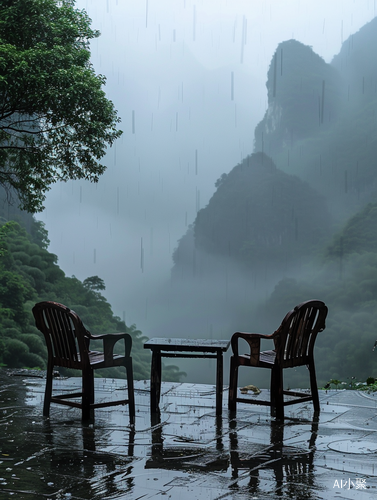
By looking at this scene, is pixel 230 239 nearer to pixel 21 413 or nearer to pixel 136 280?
pixel 136 280

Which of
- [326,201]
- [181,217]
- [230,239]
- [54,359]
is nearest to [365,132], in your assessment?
[326,201]

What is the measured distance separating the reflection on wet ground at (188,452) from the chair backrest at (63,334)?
0.46m

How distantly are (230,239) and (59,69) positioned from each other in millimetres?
43386

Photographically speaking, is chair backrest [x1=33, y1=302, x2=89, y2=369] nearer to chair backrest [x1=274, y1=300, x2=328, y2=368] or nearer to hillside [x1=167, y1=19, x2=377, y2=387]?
chair backrest [x1=274, y1=300, x2=328, y2=368]

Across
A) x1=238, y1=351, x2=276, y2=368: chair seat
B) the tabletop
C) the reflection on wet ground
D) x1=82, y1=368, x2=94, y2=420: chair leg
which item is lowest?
the reflection on wet ground

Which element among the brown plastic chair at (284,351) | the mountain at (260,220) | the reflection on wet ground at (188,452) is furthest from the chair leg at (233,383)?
the mountain at (260,220)

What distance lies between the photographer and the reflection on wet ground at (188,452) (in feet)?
8.84

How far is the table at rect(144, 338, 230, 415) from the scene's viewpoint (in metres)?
4.26

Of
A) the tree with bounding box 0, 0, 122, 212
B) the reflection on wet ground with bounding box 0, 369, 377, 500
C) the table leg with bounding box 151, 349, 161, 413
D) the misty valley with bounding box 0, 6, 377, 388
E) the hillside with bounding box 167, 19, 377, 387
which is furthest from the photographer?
the hillside with bounding box 167, 19, 377, 387

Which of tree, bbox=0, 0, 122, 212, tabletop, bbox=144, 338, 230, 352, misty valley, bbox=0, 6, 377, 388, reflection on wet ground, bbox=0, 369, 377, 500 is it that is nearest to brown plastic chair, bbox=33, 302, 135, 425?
reflection on wet ground, bbox=0, 369, 377, 500

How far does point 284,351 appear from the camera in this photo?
163 inches

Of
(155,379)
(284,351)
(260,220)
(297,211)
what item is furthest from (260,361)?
(260,220)

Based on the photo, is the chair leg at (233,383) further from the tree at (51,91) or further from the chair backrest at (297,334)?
the tree at (51,91)

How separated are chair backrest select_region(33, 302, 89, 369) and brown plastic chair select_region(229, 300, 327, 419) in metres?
1.17
